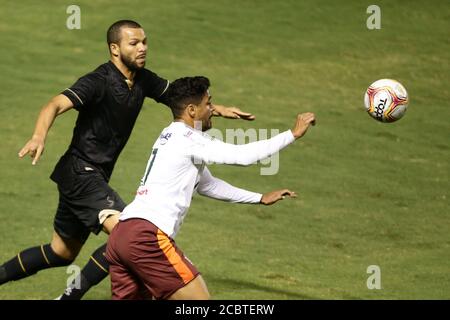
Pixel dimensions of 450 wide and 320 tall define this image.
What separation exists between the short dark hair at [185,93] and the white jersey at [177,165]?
0.59ft

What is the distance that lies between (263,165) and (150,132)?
1.94 meters

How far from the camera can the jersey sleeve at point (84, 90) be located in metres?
8.73

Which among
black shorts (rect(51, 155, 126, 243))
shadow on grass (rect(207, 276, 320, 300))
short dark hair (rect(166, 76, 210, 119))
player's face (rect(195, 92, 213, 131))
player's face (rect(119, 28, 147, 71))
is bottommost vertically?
shadow on grass (rect(207, 276, 320, 300))

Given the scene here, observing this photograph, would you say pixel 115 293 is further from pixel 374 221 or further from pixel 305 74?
pixel 305 74

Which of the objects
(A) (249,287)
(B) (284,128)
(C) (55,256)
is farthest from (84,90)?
(B) (284,128)

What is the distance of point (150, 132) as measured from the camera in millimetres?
16641

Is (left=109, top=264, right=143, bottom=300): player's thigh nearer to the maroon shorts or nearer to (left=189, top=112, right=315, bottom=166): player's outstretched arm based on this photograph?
the maroon shorts

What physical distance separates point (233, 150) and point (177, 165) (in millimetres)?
427

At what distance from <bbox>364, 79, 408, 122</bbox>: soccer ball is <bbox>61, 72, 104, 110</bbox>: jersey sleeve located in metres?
2.58

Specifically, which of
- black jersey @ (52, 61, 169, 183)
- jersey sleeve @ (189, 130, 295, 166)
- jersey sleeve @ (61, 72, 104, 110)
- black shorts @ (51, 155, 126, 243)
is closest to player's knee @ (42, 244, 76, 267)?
black shorts @ (51, 155, 126, 243)

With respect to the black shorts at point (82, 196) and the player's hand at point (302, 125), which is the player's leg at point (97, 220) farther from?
the player's hand at point (302, 125)

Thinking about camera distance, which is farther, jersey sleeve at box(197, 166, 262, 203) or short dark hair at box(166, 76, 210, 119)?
jersey sleeve at box(197, 166, 262, 203)

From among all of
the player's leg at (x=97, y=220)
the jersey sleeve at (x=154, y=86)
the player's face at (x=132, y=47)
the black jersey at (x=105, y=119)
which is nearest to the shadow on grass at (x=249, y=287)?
the player's leg at (x=97, y=220)

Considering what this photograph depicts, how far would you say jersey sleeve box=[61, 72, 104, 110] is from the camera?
873 centimetres
